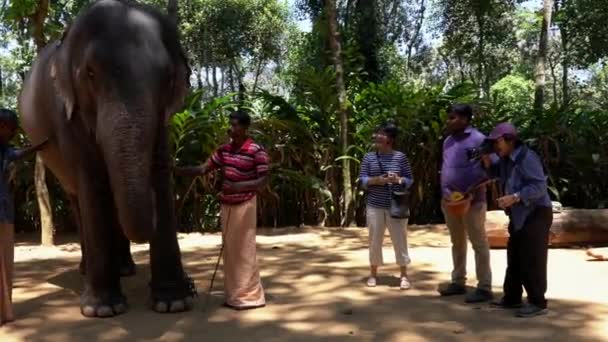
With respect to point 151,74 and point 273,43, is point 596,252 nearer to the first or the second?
point 151,74

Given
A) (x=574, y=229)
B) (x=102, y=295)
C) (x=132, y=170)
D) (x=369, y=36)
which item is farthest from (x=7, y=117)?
(x=369, y=36)

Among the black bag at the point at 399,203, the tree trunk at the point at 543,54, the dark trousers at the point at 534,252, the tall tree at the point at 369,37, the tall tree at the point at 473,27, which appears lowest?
the dark trousers at the point at 534,252

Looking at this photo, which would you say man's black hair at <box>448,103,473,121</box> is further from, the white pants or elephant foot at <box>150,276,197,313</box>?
elephant foot at <box>150,276,197,313</box>

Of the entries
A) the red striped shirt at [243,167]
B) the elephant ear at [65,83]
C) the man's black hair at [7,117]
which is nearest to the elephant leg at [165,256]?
the red striped shirt at [243,167]

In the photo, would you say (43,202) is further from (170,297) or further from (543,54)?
(543,54)

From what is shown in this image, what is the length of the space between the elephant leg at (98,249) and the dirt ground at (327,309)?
17 cm

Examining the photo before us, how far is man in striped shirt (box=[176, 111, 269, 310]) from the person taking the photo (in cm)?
477

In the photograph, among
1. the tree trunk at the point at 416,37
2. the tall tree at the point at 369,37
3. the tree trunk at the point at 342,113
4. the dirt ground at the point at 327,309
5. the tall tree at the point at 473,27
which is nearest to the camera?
the dirt ground at the point at 327,309

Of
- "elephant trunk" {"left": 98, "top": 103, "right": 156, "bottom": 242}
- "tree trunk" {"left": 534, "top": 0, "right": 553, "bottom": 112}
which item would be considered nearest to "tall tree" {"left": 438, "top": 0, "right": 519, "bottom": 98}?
"tree trunk" {"left": 534, "top": 0, "right": 553, "bottom": 112}

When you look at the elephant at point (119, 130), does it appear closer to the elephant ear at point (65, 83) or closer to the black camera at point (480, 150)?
the elephant ear at point (65, 83)

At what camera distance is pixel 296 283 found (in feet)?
19.2

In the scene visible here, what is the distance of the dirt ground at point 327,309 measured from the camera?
4145 millimetres

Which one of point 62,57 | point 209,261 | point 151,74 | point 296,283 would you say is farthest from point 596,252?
point 62,57

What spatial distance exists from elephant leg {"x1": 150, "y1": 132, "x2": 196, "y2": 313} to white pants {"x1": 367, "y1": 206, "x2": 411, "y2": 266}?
1606mm
